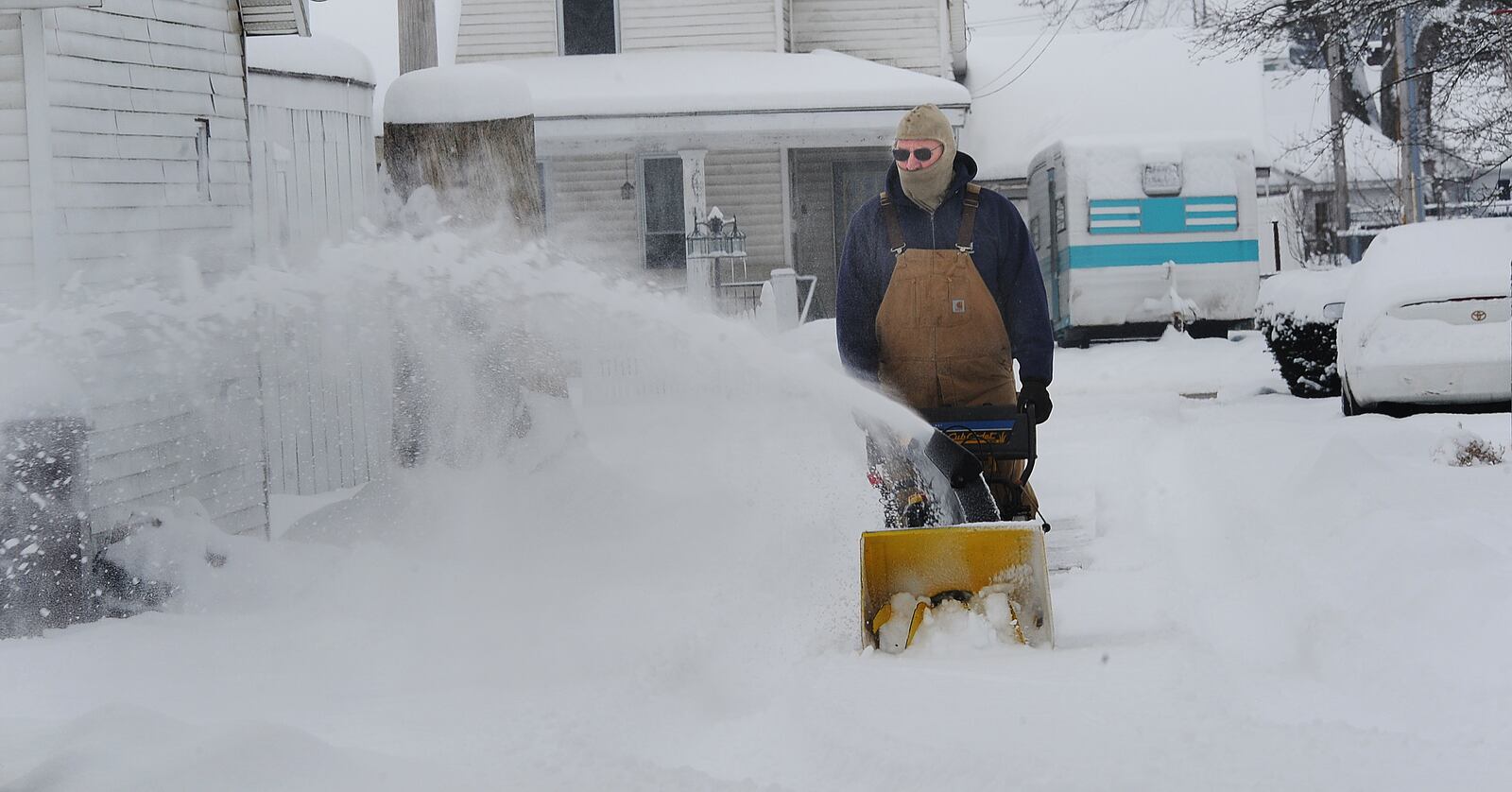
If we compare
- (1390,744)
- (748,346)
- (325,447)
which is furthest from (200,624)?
(1390,744)

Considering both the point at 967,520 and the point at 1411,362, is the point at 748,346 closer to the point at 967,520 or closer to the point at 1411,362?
the point at 967,520

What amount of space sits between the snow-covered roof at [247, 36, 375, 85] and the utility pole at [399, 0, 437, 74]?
3.12 feet

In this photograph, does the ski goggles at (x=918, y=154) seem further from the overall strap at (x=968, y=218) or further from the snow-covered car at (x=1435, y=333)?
the snow-covered car at (x=1435, y=333)

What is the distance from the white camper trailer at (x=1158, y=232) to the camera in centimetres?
1838

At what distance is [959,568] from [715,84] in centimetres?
1448

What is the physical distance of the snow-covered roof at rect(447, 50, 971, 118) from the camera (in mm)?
17469

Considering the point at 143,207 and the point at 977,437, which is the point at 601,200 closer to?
the point at 143,207

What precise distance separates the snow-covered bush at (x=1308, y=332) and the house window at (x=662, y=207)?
1014 cm

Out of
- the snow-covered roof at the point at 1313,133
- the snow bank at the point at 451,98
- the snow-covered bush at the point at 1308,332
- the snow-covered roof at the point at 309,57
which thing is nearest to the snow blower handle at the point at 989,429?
the snow bank at the point at 451,98

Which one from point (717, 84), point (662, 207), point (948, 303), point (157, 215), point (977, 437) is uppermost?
point (717, 84)

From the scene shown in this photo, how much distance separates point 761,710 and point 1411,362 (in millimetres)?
6787

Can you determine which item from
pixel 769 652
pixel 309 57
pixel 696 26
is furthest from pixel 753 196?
pixel 769 652

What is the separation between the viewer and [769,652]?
4.71 meters

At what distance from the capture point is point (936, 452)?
4.51 meters
